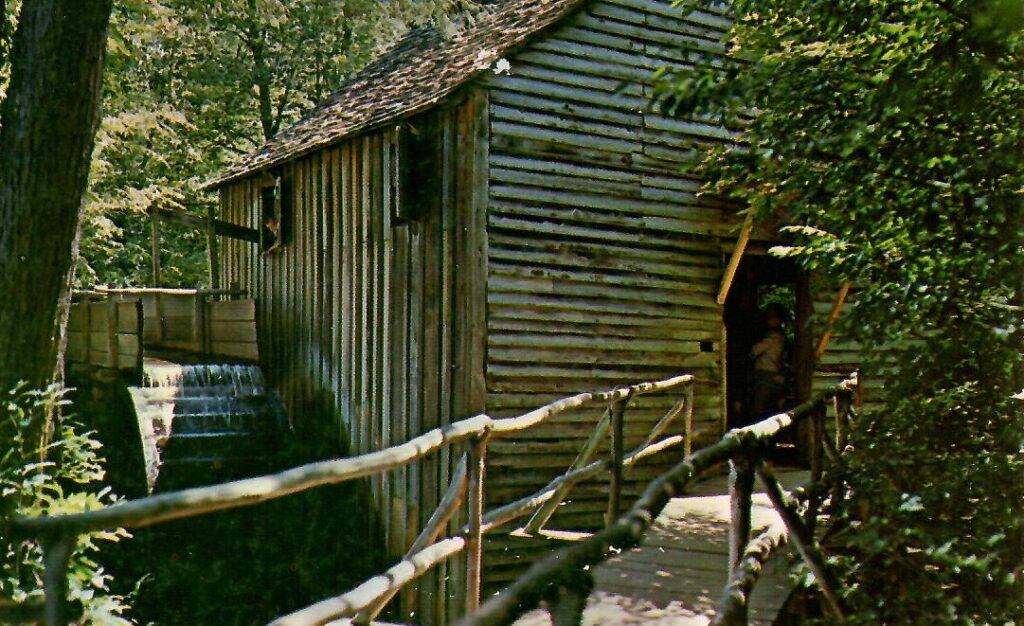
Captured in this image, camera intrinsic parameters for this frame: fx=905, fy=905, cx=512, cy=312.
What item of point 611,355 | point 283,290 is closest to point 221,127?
point 283,290

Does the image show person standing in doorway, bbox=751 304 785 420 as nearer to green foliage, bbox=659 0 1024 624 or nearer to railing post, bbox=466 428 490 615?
green foliage, bbox=659 0 1024 624

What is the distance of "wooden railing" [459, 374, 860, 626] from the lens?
157 centimetres

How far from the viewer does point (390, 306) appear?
31.9ft

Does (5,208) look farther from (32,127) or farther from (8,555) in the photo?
(8,555)

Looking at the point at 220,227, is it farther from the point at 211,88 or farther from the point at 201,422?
the point at 211,88

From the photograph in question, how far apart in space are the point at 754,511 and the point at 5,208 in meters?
5.31

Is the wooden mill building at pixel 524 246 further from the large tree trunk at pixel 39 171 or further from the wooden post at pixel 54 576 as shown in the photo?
the wooden post at pixel 54 576

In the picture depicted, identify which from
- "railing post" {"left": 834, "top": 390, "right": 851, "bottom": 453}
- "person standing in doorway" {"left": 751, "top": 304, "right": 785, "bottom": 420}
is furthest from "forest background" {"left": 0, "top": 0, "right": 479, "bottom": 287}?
"railing post" {"left": 834, "top": 390, "right": 851, "bottom": 453}

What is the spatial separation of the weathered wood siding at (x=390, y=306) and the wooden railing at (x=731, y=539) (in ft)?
12.9

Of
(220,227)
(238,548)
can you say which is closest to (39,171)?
(238,548)

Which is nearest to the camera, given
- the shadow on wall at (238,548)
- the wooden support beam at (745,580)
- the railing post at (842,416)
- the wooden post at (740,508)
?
the wooden support beam at (745,580)

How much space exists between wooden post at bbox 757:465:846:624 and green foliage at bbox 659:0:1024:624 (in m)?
0.14

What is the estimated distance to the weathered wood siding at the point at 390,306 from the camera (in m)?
8.91

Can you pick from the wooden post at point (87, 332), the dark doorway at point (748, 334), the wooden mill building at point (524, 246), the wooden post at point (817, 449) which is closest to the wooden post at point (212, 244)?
the wooden post at point (87, 332)
